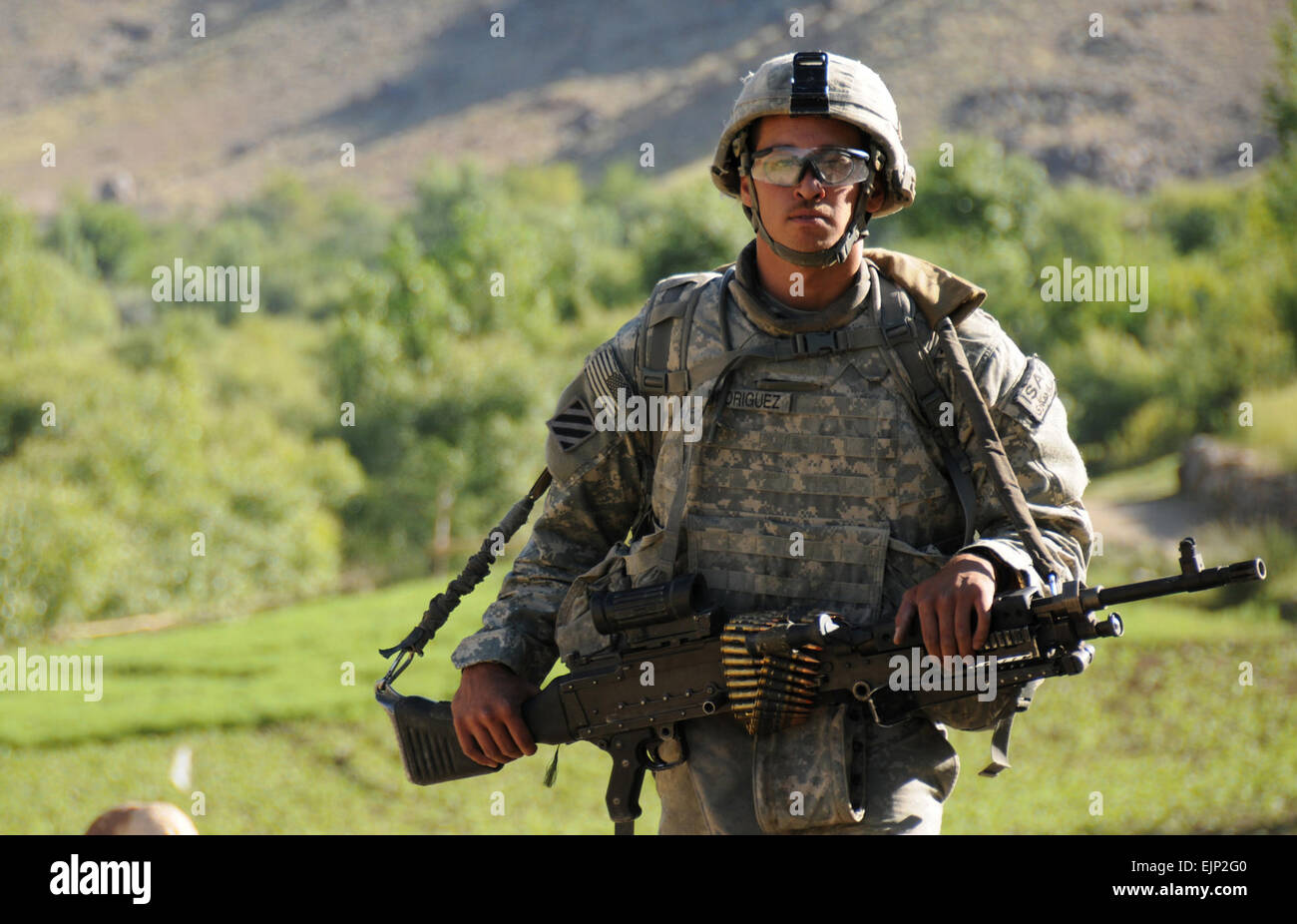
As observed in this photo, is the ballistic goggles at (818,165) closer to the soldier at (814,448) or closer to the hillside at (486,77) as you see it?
the soldier at (814,448)

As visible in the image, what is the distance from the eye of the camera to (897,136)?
3.76 meters

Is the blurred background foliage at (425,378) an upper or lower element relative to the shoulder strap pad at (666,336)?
upper

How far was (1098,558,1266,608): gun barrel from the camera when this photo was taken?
9.95 feet

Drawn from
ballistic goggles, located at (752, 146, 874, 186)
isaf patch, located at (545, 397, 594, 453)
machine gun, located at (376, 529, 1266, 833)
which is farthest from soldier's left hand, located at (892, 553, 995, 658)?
isaf patch, located at (545, 397, 594, 453)

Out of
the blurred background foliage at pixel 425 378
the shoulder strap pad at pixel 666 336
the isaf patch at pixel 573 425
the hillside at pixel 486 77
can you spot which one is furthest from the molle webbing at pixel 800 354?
the hillside at pixel 486 77

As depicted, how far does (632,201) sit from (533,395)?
239ft

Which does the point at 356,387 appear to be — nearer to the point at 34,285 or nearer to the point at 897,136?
the point at 34,285

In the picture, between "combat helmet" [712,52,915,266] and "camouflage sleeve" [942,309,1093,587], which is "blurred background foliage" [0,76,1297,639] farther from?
"camouflage sleeve" [942,309,1093,587]

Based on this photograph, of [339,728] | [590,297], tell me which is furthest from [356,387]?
[339,728]

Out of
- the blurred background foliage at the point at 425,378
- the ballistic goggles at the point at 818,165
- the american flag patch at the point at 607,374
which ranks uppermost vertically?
the blurred background foliage at the point at 425,378

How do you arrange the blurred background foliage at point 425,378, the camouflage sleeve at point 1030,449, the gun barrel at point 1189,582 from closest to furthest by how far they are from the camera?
Answer: 1. the gun barrel at point 1189,582
2. the camouflage sleeve at point 1030,449
3. the blurred background foliage at point 425,378

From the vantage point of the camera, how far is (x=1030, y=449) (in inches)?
140

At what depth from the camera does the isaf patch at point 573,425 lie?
4012 millimetres

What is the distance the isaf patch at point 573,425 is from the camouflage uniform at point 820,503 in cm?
4
